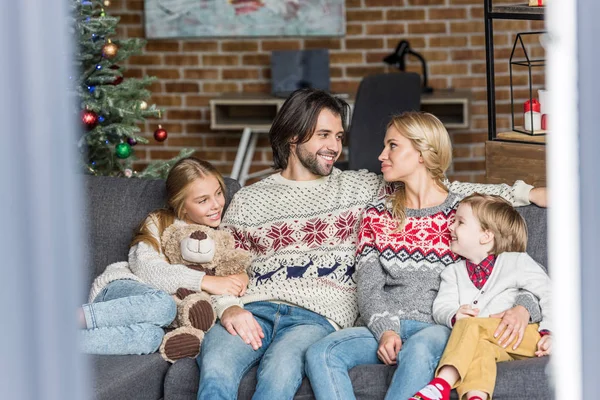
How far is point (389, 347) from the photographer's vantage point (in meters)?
2.15

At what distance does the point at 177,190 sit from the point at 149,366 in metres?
0.55

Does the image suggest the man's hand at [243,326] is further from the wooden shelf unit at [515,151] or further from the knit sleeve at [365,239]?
the wooden shelf unit at [515,151]

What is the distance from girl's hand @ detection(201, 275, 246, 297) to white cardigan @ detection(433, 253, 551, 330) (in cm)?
54

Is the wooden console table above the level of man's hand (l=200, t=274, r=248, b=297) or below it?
above

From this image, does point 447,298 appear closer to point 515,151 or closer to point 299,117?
point 299,117

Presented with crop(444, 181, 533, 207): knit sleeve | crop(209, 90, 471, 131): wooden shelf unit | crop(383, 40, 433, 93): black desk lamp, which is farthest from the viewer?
crop(383, 40, 433, 93): black desk lamp

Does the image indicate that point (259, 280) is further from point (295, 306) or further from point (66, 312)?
point (66, 312)

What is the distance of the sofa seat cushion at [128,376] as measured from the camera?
2.11 meters

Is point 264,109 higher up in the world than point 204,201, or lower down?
higher up

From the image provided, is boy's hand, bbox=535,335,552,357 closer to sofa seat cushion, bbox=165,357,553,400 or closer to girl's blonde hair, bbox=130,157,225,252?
sofa seat cushion, bbox=165,357,553,400

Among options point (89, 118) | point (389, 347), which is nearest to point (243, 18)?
point (89, 118)

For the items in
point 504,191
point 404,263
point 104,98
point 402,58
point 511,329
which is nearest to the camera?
point 511,329

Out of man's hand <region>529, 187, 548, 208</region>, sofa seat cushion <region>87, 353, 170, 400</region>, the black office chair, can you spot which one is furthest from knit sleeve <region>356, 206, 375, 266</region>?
the black office chair

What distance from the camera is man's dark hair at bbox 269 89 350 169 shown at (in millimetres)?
2543
